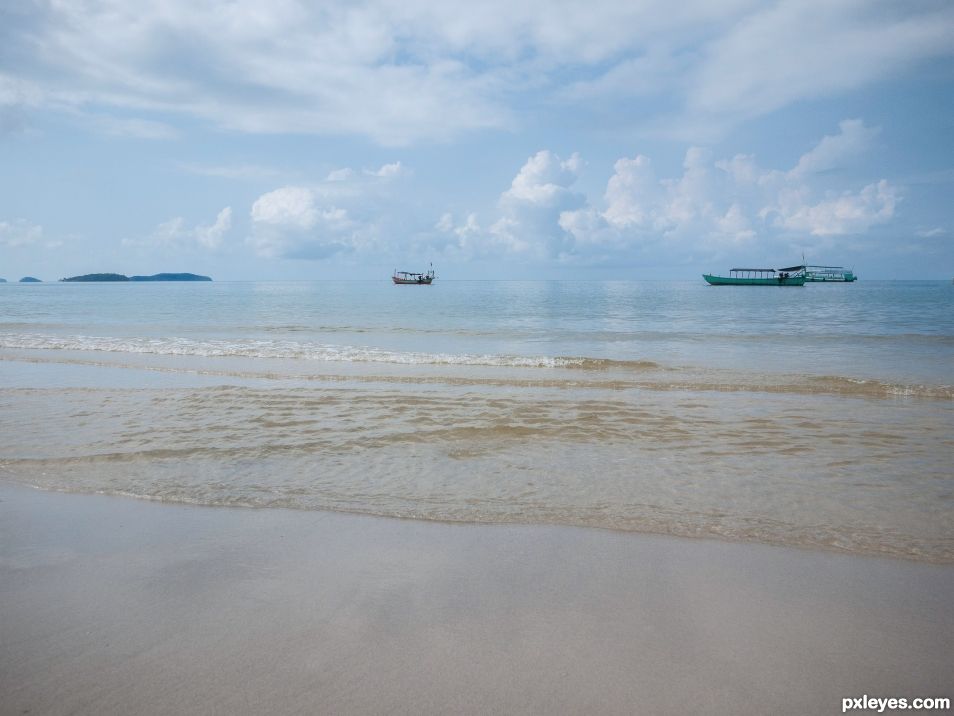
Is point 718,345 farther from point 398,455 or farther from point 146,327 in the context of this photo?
point 146,327

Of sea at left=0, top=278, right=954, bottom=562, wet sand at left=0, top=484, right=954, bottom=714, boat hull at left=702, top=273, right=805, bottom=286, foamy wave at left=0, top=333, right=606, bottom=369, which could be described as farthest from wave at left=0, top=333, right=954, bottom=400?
boat hull at left=702, top=273, right=805, bottom=286

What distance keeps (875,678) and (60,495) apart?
813 cm

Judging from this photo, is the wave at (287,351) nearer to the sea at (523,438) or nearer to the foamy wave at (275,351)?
the foamy wave at (275,351)

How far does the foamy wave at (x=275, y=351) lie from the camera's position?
21.1 metres

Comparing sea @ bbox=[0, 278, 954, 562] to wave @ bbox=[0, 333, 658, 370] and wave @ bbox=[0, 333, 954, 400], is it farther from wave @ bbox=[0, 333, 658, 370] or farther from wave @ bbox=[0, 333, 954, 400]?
wave @ bbox=[0, 333, 658, 370]

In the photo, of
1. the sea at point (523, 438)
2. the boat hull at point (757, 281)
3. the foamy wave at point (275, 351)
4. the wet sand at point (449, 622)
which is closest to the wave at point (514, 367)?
the foamy wave at point (275, 351)

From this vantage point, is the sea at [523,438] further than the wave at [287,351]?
No

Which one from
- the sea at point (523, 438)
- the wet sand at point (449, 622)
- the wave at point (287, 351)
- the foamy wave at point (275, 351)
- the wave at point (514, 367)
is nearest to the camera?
the wet sand at point (449, 622)

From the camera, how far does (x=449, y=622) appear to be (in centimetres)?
404

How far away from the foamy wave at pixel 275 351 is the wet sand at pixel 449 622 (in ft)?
49.9

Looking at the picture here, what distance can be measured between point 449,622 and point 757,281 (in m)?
152

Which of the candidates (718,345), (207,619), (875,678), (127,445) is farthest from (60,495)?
(718,345)

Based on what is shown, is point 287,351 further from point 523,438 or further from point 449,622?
point 449,622

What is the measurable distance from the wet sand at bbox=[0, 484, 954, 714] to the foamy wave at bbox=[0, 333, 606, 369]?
15216 millimetres
